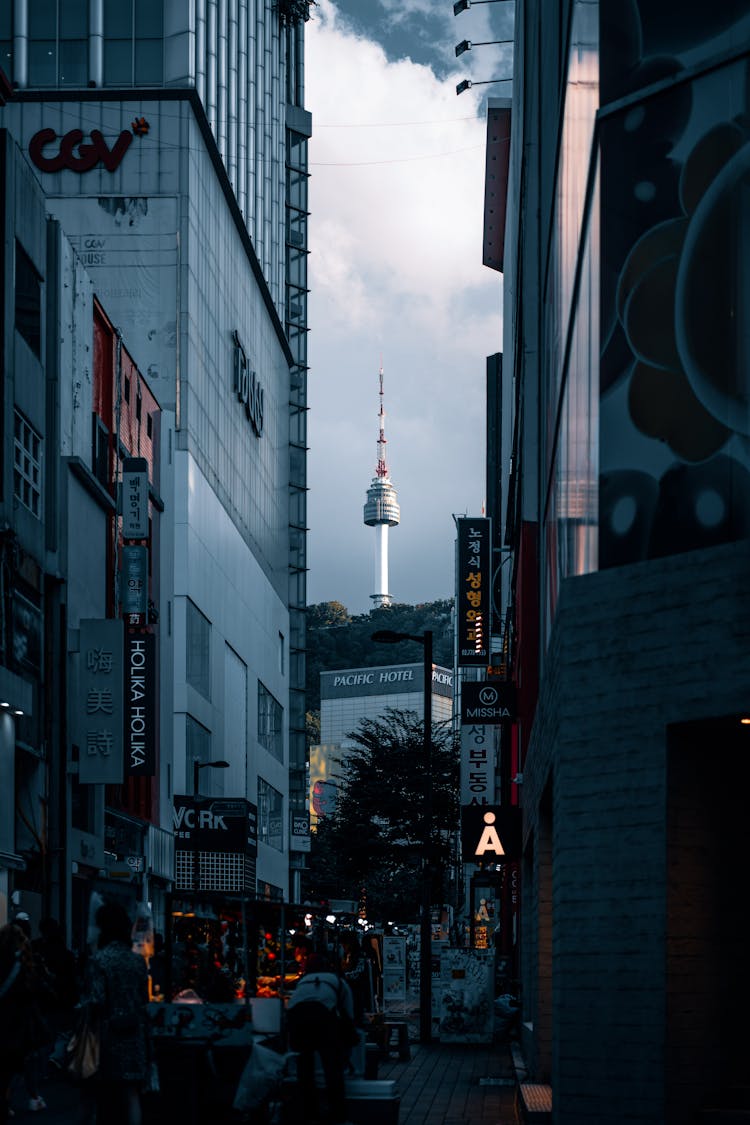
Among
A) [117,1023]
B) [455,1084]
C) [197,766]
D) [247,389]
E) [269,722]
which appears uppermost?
[247,389]

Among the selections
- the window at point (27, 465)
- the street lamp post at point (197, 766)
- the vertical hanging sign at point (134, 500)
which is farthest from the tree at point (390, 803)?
the window at point (27, 465)

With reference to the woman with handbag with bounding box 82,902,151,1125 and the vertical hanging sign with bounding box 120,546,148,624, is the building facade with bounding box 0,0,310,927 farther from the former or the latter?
the woman with handbag with bounding box 82,902,151,1125

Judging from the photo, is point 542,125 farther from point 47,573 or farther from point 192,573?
point 192,573

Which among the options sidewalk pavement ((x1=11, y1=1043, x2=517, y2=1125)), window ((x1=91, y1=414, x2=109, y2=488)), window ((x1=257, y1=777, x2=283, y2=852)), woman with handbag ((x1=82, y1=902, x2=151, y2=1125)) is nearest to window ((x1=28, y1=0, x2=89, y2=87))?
window ((x1=91, y1=414, x2=109, y2=488))

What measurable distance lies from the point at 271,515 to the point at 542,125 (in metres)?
68.0

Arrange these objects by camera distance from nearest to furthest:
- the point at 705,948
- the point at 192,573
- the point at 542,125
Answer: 1. the point at 705,948
2. the point at 542,125
3. the point at 192,573

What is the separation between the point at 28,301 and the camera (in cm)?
4122

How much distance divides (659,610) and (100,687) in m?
32.9

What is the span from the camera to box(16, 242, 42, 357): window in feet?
132

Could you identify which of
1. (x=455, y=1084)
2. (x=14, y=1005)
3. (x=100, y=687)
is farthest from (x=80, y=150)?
(x=14, y=1005)

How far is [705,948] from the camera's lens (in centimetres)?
1395

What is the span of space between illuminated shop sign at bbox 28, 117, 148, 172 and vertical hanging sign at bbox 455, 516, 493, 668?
78.7 ft

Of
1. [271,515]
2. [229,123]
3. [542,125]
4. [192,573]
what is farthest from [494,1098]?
[271,515]

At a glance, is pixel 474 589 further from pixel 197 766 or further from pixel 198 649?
pixel 198 649
